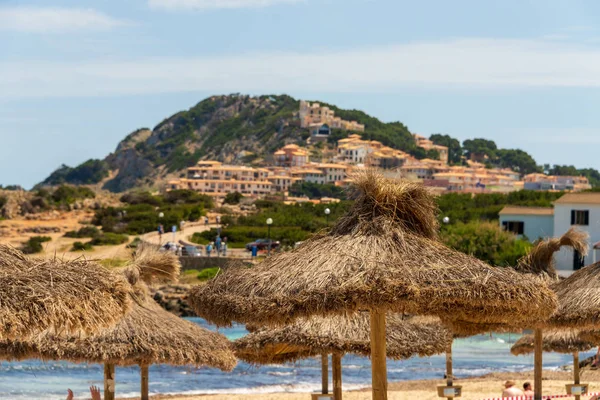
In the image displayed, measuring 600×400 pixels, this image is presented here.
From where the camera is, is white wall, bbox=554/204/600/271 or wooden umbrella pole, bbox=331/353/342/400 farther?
white wall, bbox=554/204/600/271

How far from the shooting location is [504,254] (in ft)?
151

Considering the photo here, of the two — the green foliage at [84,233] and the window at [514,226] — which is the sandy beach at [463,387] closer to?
the window at [514,226]

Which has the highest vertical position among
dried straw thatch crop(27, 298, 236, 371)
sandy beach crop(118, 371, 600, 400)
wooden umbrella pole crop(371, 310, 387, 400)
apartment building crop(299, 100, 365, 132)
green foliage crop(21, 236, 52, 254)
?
apartment building crop(299, 100, 365, 132)

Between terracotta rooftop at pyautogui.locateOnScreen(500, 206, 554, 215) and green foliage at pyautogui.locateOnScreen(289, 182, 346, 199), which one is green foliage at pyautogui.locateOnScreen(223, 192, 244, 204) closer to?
green foliage at pyautogui.locateOnScreen(289, 182, 346, 199)

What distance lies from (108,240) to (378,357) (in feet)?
194

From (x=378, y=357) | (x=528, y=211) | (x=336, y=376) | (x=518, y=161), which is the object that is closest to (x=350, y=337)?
(x=336, y=376)

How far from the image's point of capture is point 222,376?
29.1 meters

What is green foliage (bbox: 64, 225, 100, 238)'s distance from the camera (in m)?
69.3

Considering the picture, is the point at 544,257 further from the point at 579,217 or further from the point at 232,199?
the point at 232,199

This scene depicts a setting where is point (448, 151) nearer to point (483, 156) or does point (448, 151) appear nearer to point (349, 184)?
point (483, 156)

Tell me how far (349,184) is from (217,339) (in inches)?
174

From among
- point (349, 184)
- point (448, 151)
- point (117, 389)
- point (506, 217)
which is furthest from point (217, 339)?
point (448, 151)

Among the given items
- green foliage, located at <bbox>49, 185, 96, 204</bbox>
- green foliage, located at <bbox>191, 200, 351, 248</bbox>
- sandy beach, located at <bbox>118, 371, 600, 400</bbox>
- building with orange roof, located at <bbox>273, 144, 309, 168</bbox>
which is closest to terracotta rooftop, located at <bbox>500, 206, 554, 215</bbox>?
green foliage, located at <bbox>191, 200, 351, 248</bbox>

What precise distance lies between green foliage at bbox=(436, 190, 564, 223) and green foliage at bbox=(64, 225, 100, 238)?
22.9 metres
